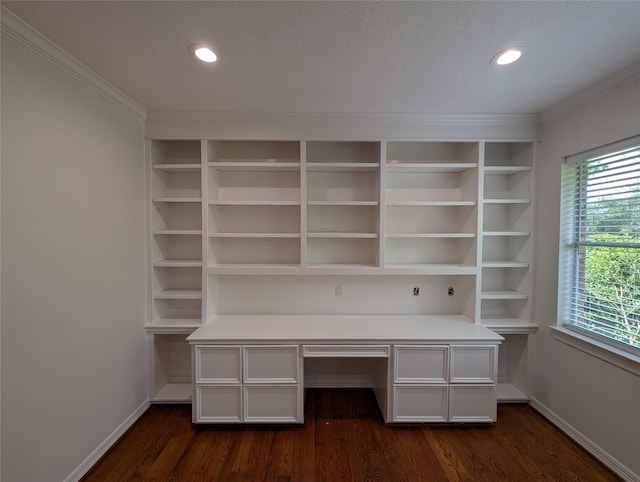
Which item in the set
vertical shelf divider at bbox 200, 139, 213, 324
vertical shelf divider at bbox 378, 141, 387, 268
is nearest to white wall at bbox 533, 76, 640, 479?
vertical shelf divider at bbox 378, 141, 387, 268

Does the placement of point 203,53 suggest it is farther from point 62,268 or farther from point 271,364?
point 271,364

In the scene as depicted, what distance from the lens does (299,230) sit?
2797mm

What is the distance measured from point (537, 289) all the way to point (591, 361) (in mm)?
688

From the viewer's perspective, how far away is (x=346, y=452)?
204 cm

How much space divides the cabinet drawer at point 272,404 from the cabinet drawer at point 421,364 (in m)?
0.85

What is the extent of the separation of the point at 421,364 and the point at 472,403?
526 mm

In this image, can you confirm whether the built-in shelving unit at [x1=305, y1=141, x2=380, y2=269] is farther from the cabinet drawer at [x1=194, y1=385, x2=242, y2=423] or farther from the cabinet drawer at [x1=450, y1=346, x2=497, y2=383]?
the cabinet drawer at [x1=194, y1=385, x2=242, y2=423]

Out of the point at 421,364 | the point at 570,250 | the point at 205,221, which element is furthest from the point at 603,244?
the point at 205,221

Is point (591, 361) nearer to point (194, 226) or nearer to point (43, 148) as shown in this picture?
point (194, 226)

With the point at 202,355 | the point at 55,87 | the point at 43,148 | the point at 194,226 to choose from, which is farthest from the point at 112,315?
the point at 55,87

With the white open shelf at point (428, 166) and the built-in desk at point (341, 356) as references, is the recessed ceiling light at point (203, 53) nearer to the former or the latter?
the white open shelf at point (428, 166)

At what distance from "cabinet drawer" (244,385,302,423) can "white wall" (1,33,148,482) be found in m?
1.01

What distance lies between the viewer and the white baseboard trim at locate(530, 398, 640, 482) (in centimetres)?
180

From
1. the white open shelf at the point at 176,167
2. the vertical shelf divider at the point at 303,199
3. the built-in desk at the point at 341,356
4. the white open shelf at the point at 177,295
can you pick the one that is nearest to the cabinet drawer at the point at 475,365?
the built-in desk at the point at 341,356
